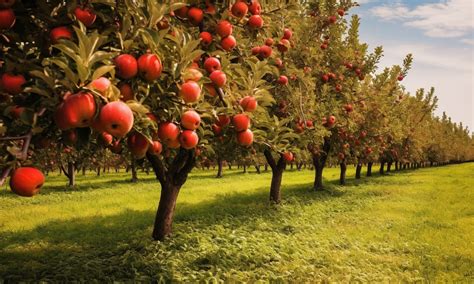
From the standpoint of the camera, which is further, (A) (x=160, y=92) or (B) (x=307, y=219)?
(B) (x=307, y=219)

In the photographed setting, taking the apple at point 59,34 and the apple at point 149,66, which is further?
the apple at point 59,34

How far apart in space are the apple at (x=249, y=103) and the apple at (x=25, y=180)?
262cm

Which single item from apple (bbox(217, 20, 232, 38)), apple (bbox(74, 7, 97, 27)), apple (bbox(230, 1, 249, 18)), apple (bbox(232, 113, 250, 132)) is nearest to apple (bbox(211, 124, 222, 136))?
apple (bbox(232, 113, 250, 132))

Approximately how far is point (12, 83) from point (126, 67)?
3.98 feet

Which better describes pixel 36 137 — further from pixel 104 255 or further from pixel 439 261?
pixel 439 261

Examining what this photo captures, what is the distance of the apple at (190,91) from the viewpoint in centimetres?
350

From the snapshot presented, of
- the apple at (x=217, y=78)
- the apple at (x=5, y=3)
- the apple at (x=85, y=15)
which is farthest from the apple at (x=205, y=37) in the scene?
the apple at (x=5, y=3)

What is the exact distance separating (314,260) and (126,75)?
27.0ft

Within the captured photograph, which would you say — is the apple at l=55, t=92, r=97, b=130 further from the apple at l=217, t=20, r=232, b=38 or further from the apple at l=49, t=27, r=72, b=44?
the apple at l=217, t=20, r=232, b=38

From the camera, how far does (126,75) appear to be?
3154 mm

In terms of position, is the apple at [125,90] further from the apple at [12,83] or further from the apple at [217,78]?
the apple at [217,78]

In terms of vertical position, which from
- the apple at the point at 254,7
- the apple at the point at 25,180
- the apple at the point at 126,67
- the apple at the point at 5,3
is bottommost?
the apple at the point at 25,180

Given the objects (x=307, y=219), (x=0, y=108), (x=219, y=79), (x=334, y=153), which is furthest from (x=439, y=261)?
(x=334, y=153)

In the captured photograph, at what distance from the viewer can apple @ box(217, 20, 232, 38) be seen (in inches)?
180
